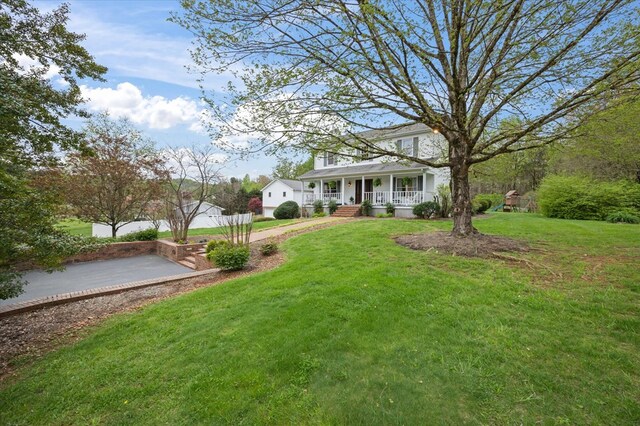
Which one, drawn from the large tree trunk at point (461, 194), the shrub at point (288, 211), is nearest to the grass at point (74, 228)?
the large tree trunk at point (461, 194)

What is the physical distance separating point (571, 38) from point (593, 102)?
1564 millimetres

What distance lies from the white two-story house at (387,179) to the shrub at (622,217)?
741 cm

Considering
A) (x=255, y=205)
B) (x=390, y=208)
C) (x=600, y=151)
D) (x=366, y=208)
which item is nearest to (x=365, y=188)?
(x=366, y=208)

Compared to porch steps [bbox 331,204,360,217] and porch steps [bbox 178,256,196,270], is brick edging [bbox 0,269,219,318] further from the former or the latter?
porch steps [bbox 331,204,360,217]

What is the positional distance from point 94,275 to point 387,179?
1741cm

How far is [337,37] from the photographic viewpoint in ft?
18.2

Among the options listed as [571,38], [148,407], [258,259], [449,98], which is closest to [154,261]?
[258,259]

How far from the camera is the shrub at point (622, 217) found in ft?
40.4

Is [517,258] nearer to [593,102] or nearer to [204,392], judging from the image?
[593,102]

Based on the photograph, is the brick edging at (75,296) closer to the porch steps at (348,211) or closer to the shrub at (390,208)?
the porch steps at (348,211)

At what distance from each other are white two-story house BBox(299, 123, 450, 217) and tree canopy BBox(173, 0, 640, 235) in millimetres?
7950

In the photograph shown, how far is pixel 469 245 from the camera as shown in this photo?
6652mm

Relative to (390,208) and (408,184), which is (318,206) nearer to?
(390,208)

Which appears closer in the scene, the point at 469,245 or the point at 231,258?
the point at 469,245
